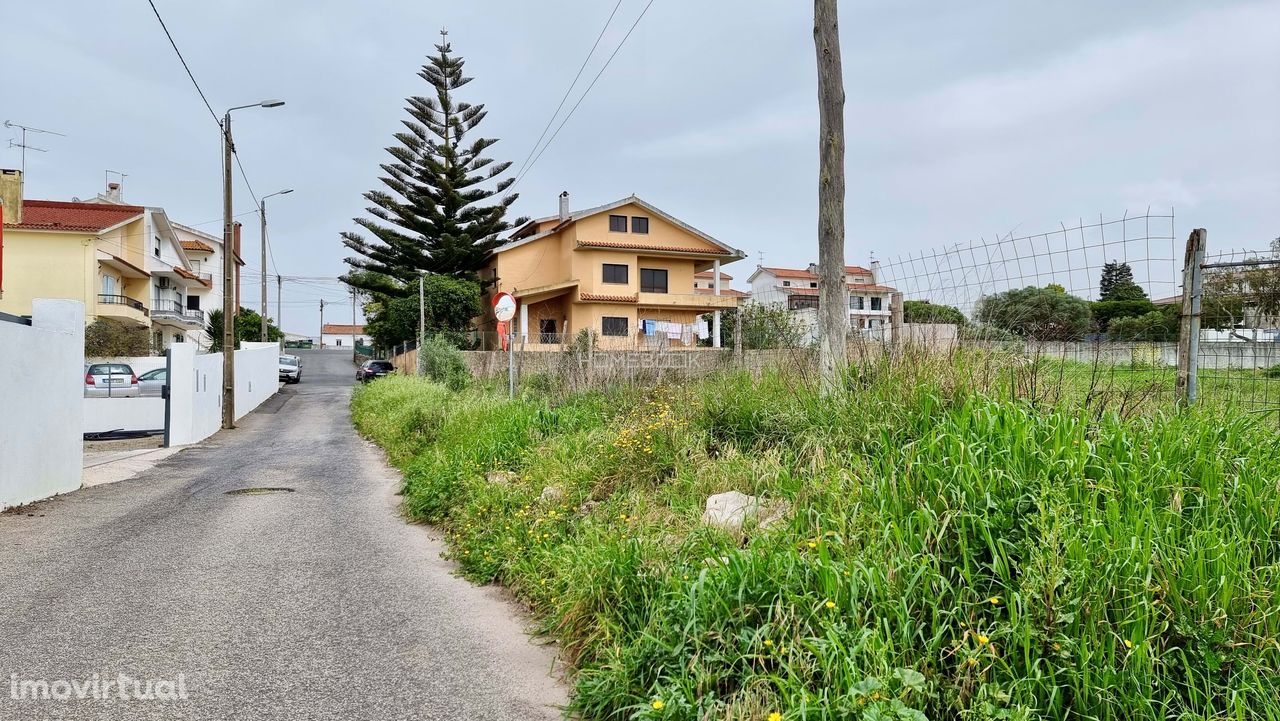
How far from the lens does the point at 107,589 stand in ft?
17.2

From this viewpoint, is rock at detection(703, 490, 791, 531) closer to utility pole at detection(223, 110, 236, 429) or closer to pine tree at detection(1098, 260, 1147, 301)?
pine tree at detection(1098, 260, 1147, 301)

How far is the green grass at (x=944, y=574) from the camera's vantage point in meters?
2.78

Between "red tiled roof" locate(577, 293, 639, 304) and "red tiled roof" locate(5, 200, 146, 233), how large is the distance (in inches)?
823

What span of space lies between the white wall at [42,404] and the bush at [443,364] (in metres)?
10.1

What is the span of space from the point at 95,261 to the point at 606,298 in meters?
22.0

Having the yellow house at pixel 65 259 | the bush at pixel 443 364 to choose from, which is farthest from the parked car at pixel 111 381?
the yellow house at pixel 65 259

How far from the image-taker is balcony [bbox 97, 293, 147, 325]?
33688mm

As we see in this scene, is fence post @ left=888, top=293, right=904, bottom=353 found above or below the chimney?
below

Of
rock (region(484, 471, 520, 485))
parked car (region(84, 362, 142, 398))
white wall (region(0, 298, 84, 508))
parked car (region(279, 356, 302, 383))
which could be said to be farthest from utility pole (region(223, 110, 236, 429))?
parked car (region(279, 356, 302, 383))

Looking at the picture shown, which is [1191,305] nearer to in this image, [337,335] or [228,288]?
[228,288]

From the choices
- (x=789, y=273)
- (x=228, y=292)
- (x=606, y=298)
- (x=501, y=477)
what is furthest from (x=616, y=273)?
(x=789, y=273)

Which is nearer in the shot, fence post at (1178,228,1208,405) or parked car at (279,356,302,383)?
fence post at (1178,228,1208,405)

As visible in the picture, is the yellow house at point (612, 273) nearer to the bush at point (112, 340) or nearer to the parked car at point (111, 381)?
the bush at point (112, 340)

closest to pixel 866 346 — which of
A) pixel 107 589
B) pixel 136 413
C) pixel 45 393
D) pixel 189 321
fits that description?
pixel 107 589
